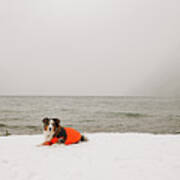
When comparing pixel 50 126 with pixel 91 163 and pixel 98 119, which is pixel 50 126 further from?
pixel 98 119

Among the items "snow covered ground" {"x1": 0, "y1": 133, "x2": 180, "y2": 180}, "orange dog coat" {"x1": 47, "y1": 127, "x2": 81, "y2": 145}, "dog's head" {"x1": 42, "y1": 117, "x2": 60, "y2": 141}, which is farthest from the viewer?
"orange dog coat" {"x1": 47, "y1": 127, "x2": 81, "y2": 145}

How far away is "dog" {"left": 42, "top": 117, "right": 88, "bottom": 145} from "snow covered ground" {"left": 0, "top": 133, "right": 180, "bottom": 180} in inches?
10.6

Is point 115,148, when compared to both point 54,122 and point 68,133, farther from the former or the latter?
point 54,122

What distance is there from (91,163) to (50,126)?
2.06 m

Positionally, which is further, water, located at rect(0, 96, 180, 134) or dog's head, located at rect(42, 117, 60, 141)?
water, located at rect(0, 96, 180, 134)

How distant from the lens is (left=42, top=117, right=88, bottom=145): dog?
19.3 feet

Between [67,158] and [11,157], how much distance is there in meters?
1.46

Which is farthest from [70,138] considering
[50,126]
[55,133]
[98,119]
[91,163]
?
[98,119]

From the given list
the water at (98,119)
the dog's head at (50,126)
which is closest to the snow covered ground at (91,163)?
the dog's head at (50,126)

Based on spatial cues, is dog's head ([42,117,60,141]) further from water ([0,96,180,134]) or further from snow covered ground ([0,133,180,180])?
water ([0,96,180,134])

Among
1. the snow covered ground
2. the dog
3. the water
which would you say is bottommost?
the water

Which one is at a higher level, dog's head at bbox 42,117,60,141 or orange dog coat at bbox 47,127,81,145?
dog's head at bbox 42,117,60,141

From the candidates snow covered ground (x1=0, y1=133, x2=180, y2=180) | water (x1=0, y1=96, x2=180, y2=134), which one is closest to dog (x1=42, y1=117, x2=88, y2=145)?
snow covered ground (x1=0, y1=133, x2=180, y2=180)

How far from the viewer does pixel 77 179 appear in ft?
11.1
